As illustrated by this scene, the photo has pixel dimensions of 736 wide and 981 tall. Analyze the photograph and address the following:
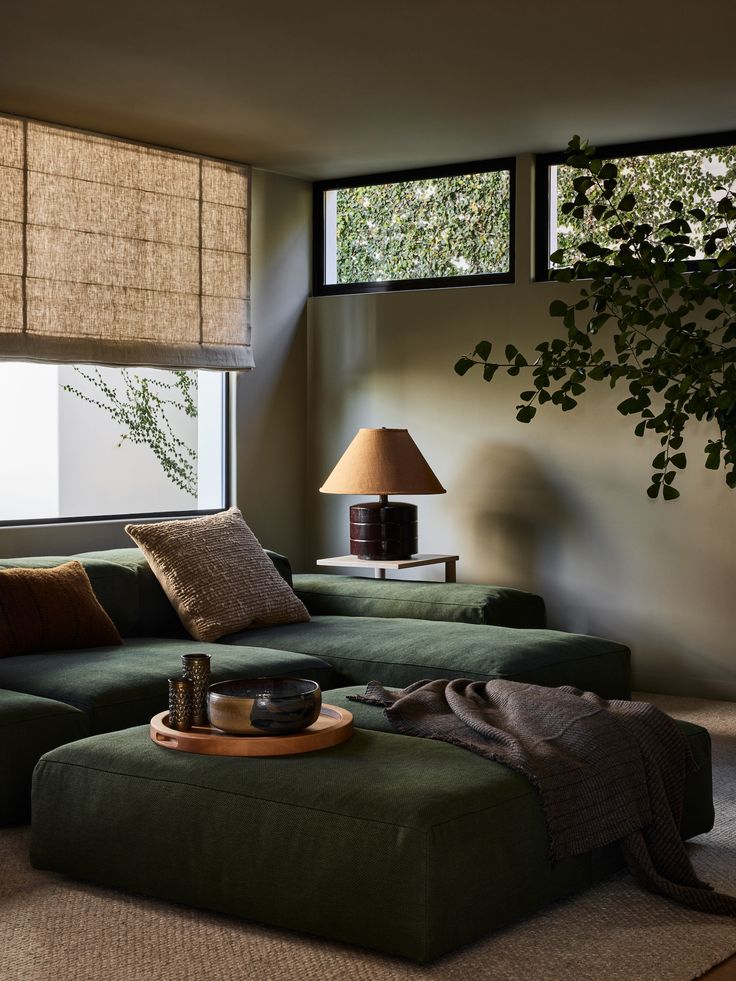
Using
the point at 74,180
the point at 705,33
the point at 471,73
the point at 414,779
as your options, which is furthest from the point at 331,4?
the point at 414,779

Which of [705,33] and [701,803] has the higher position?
[705,33]

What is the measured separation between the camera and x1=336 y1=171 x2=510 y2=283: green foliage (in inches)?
234

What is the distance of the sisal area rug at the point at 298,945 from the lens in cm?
243

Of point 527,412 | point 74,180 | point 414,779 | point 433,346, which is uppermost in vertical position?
point 74,180

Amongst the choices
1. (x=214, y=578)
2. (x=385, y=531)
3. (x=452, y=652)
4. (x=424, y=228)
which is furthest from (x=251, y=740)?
(x=424, y=228)

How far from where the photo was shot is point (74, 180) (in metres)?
5.27

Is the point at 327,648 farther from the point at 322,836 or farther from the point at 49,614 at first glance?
the point at 322,836

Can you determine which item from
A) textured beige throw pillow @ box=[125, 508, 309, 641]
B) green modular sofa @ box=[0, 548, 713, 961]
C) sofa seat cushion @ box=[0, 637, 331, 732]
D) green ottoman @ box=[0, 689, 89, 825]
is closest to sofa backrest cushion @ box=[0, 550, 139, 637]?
textured beige throw pillow @ box=[125, 508, 309, 641]

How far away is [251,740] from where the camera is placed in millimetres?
2859

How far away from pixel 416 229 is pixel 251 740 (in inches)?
150

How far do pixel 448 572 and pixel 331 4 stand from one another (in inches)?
111

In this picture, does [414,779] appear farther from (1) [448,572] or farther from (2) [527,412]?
(1) [448,572]

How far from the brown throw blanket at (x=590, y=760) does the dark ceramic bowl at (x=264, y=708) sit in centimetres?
31

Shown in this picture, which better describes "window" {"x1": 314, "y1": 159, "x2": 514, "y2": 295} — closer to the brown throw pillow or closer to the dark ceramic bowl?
the brown throw pillow
